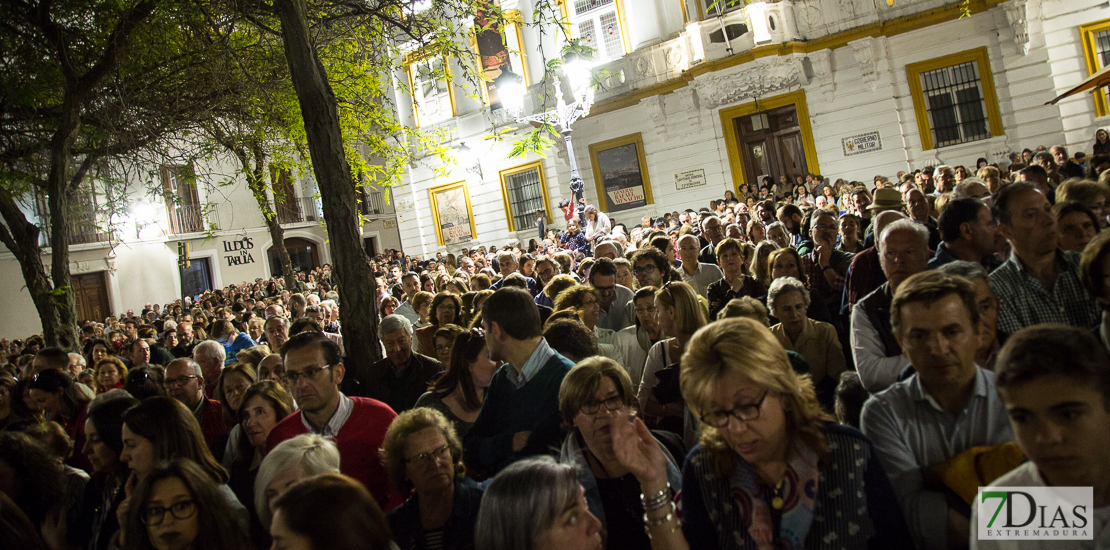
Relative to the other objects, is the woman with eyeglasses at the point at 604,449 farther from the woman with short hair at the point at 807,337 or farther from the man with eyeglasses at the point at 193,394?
the man with eyeglasses at the point at 193,394

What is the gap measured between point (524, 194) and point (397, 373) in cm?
1977

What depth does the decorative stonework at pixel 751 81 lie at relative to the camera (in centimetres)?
1873

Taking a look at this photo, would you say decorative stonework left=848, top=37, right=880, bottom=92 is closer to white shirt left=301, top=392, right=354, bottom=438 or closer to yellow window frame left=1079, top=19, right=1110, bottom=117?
yellow window frame left=1079, top=19, right=1110, bottom=117

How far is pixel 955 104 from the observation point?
1812 centimetres

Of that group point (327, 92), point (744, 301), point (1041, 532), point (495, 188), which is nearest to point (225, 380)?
point (327, 92)

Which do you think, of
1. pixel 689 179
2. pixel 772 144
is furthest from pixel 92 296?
pixel 772 144

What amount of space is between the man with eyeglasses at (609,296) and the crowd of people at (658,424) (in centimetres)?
7

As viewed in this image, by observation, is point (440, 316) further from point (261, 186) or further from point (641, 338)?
point (261, 186)

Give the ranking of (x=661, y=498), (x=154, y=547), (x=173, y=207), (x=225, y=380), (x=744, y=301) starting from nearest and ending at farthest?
1. (x=661, y=498)
2. (x=154, y=547)
3. (x=744, y=301)
4. (x=225, y=380)
5. (x=173, y=207)

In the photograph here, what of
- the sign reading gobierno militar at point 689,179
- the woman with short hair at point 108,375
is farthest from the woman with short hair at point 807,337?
the sign reading gobierno militar at point 689,179

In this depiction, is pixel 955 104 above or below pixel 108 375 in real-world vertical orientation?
above

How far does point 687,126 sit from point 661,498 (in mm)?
19416

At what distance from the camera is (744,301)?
4246 millimetres

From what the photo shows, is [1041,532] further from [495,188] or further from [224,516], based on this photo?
[495,188]
